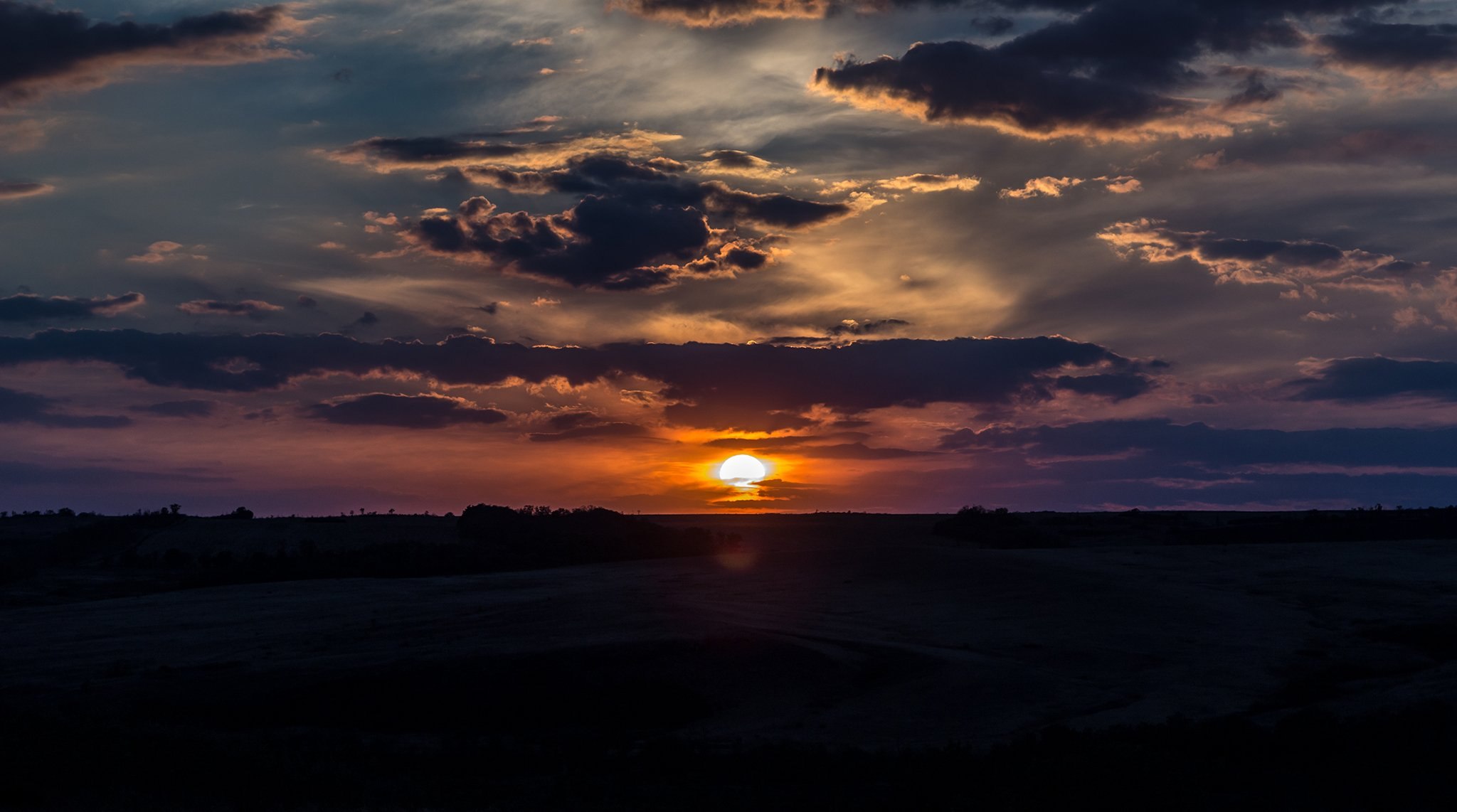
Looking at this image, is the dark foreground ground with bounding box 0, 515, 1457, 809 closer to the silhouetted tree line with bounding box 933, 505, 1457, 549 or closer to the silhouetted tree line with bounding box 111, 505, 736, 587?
the silhouetted tree line with bounding box 111, 505, 736, 587

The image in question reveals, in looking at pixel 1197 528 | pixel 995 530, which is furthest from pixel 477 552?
pixel 1197 528

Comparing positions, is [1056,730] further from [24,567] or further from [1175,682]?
[24,567]

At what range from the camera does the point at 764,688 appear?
Answer: 116 ft

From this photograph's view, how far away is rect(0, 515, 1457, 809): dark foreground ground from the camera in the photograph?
2177cm

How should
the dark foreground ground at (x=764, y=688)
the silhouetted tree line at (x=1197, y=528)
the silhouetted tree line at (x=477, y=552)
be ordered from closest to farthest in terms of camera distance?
the dark foreground ground at (x=764, y=688), the silhouetted tree line at (x=477, y=552), the silhouetted tree line at (x=1197, y=528)

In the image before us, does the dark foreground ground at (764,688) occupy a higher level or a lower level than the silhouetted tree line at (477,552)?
lower

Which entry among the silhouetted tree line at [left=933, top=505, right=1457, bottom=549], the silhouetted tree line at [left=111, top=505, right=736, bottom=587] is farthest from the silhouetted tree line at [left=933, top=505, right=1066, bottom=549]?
the silhouetted tree line at [left=111, top=505, right=736, bottom=587]

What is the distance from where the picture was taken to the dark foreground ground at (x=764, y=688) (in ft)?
71.4

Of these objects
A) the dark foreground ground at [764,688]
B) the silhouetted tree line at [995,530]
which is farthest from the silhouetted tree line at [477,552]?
the silhouetted tree line at [995,530]

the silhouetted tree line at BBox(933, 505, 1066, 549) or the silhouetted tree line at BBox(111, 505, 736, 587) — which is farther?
the silhouetted tree line at BBox(933, 505, 1066, 549)

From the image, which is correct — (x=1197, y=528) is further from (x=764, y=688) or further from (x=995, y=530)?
(x=764, y=688)

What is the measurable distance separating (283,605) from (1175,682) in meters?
42.8

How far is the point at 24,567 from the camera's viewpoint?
82938 mm

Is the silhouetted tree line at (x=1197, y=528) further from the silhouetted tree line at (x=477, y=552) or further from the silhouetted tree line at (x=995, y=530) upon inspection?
the silhouetted tree line at (x=477, y=552)
